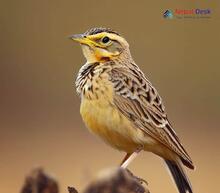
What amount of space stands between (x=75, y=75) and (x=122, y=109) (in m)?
4.73

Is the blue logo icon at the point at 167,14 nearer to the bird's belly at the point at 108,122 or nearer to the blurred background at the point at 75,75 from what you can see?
the blurred background at the point at 75,75

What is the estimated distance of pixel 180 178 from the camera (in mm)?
4555

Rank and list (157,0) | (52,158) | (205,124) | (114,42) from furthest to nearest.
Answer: (157,0) < (205,124) < (52,158) < (114,42)

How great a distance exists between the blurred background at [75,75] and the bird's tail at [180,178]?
309 cm

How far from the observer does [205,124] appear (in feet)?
29.2

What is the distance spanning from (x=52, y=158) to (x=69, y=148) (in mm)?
374

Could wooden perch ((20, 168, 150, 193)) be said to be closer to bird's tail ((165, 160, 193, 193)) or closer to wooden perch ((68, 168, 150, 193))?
wooden perch ((68, 168, 150, 193))

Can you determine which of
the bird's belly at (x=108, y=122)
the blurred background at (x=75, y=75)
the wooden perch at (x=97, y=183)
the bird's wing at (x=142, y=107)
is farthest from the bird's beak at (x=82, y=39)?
the blurred background at (x=75, y=75)

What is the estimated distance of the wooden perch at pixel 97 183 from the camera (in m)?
2.35

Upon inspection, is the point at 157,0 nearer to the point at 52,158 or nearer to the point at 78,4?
the point at 78,4

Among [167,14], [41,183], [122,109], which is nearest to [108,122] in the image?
[122,109]

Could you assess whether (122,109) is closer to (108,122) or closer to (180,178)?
(108,122)

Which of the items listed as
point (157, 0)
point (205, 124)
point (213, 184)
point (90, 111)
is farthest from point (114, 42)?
point (157, 0)

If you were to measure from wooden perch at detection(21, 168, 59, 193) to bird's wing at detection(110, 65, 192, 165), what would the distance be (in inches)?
74.3
